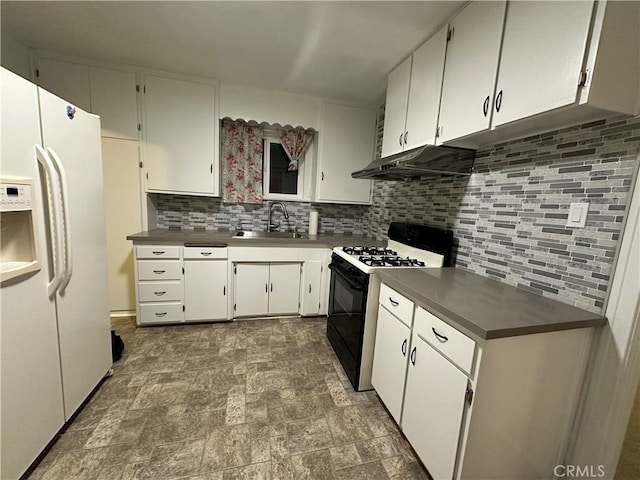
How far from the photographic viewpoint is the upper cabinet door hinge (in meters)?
0.89

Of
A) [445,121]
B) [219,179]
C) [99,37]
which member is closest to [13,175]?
[99,37]

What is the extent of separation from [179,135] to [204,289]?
153 centimetres

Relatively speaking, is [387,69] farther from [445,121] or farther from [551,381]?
[551,381]

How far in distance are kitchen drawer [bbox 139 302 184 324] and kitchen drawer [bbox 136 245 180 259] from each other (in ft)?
1.51

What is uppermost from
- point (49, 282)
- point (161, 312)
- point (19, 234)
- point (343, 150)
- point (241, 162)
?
point (343, 150)

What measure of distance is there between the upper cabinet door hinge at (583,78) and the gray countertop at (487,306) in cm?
85

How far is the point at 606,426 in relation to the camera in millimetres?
1040

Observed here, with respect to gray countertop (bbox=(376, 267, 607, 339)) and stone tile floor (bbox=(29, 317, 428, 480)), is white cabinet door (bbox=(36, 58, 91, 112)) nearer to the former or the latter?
stone tile floor (bbox=(29, 317, 428, 480))

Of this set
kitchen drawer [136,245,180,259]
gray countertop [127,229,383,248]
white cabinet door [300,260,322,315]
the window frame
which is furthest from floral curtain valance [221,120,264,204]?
white cabinet door [300,260,322,315]

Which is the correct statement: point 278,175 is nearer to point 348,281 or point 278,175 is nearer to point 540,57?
point 348,281

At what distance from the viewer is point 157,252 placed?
2367 mm

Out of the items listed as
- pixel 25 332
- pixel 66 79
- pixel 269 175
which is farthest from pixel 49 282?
pixel 269 175

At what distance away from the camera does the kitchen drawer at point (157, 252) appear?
2.34m

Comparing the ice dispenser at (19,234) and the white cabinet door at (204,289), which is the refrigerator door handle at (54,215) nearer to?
the ice dispenser at (19,234)
